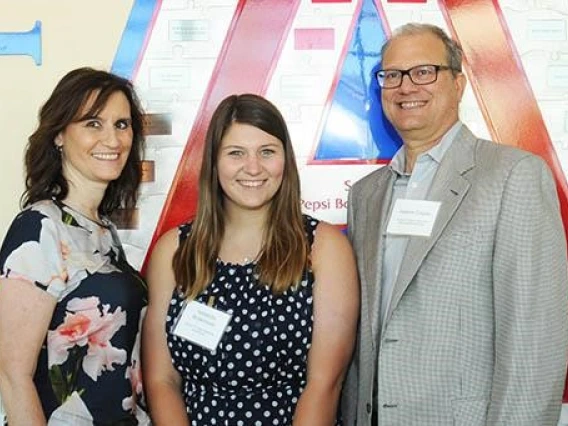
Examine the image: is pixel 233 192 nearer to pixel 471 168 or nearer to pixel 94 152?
pixel 94 152

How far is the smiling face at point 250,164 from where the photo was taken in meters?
1.92

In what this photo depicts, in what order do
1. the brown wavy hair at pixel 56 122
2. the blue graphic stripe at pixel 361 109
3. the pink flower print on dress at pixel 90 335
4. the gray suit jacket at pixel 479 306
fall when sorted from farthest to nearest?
1. the blue graphic stripe at pixel 361 109
2. the brown wavy hair at pixel 56 122
3. the pink flower print on dress at pixel 90 335
4. the gray suit jacket at pixel 479 306

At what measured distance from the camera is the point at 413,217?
186 cm

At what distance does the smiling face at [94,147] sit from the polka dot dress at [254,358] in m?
0.45

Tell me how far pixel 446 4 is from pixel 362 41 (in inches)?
12.0

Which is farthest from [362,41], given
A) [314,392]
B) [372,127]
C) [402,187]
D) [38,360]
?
[38,360]

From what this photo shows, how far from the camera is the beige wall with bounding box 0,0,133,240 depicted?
7.74 feet

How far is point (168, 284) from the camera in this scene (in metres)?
1.97

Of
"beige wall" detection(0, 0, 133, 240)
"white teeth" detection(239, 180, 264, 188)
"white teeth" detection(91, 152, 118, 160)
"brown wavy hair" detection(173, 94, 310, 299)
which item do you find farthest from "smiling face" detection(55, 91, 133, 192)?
"beige wall" detection(0, 0, 133, 240)

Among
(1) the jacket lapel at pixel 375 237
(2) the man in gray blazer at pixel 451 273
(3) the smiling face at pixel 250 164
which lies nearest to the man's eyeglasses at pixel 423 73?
(2) the man in gray blazer at pixel 451 273

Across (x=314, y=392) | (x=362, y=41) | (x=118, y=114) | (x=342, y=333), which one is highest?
(x=362, y=41)

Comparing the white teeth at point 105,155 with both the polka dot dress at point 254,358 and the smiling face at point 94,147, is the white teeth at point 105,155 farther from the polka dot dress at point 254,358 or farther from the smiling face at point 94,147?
the polka dot dress at point 254,358

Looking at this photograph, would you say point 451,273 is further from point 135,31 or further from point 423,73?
point 135,31

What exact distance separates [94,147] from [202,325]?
22.0 inches
